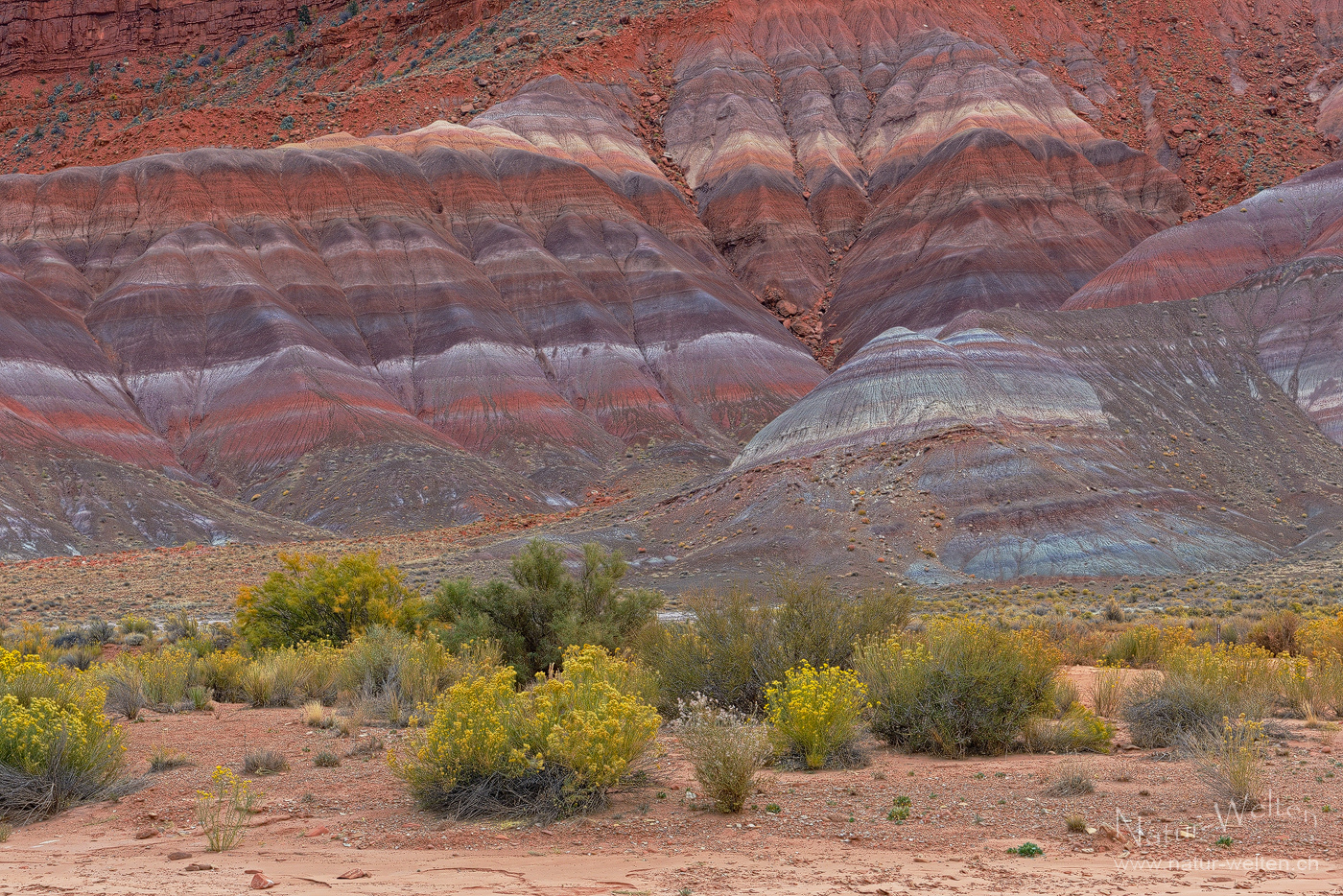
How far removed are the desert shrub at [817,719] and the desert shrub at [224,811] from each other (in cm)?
517

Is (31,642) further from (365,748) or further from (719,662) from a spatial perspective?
(719,662)

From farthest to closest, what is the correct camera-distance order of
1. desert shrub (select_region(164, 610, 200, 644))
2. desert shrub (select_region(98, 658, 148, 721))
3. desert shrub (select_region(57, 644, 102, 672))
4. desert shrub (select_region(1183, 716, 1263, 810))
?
desert shrub (select_region(164, 610, 200, 644)) → desert shrub (select_region(57, 644, 102, 672)) → desert shrub (select_region(98, 658, 148, 721)) → desert shrub (select_region(1183, 716, 1263, 810))

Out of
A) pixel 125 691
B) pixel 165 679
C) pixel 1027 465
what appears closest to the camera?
pixel 125 691

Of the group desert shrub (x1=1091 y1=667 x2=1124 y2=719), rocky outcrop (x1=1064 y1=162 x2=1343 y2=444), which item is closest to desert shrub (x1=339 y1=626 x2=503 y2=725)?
desert shrub (x1=1091 y1=667 x2=1124 y2=719)

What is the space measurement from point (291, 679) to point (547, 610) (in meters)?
4.30

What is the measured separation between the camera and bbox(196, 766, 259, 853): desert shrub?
934cm

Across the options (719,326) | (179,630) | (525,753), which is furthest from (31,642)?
(719,326)

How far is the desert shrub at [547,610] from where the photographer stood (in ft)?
61.0

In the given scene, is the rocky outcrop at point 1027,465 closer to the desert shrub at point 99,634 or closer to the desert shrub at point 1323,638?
the desert shrub at point 1323,638

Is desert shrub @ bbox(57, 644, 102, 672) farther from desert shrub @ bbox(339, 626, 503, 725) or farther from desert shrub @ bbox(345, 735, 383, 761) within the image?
desert shrub @ bbox(345, 735, 383, 761)

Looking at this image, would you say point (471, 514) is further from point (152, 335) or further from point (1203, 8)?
point (1203, 8)

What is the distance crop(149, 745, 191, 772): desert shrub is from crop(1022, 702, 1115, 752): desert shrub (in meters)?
9.10

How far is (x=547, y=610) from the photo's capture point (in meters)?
19.2

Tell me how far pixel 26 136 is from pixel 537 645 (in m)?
121
